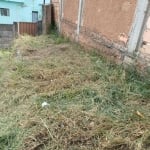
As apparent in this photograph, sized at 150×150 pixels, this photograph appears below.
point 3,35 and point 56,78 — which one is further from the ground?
point 56,78

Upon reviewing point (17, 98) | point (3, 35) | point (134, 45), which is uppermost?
point (134, 45)

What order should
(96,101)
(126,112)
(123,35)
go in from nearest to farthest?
(126,112) < (96,101) < (123,35)

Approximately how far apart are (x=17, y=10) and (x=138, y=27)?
529 inches

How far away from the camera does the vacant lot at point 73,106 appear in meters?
2.15

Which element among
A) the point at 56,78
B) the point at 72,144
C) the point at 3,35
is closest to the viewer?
the point at 72,144

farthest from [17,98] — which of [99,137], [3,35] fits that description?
[3,35]

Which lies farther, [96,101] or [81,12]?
[81,12]

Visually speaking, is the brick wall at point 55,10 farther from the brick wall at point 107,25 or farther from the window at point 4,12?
the window at point 4,12

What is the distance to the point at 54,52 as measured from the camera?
5.17 metres

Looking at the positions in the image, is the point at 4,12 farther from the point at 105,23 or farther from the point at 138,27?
the point at 138,27

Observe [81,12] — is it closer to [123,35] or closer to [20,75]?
[123,35]

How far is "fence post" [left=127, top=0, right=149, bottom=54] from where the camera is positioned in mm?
3368

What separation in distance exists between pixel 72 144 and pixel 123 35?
2454 mm

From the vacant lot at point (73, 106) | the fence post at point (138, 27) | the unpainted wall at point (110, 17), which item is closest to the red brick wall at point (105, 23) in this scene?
the unpainted wall at point (110, 17)
